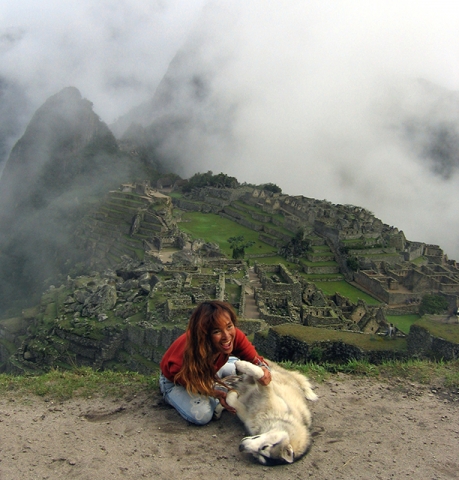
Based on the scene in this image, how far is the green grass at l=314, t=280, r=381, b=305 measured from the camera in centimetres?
3353

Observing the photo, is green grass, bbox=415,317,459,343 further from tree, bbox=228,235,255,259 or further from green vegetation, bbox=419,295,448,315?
tree, bbox=228,235,255,259

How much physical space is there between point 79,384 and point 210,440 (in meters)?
2.26

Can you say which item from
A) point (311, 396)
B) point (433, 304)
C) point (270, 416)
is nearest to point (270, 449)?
point (270, 416)

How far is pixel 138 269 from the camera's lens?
70.2 ft

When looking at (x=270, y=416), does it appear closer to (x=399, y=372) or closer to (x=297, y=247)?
(x=399, y=372)

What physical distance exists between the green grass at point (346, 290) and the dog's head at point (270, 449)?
1129 inches

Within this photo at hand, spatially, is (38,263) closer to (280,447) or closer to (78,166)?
(78,166)

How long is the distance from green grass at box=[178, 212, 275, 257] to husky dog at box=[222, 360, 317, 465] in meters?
33.1

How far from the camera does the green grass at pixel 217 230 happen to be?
43.0m

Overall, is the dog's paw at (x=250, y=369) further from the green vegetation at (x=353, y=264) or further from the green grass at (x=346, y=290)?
the green vegetation at (x=353, y=264)

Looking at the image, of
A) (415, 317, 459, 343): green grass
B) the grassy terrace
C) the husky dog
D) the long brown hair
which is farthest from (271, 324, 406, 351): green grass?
the grassy terrace

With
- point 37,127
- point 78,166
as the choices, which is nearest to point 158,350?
point 78,166

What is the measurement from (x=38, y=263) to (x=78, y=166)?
37.3m

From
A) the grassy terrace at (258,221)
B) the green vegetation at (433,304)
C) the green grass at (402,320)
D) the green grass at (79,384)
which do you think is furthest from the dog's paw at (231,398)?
the grassy terrace at (258,221)
